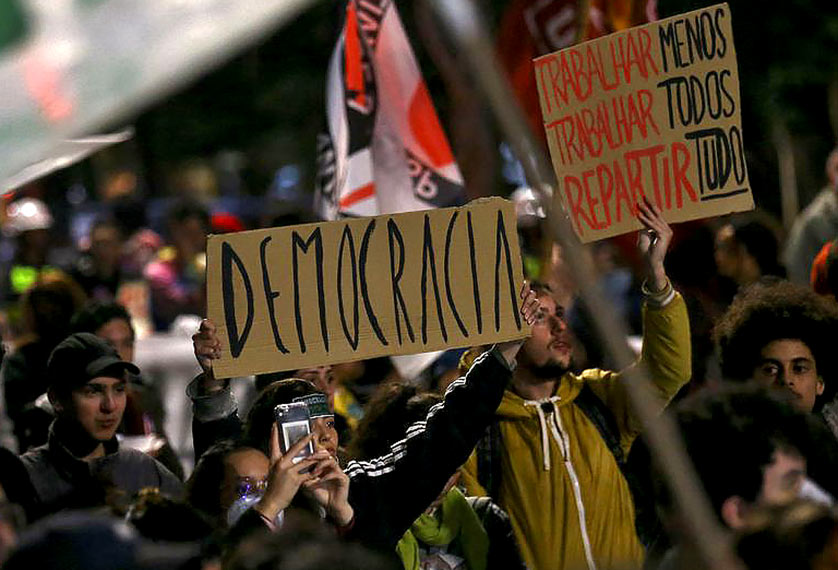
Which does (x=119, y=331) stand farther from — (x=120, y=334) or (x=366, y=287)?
(x=366, y=287)

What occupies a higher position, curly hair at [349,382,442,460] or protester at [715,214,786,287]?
protester at [715,214,786,287]

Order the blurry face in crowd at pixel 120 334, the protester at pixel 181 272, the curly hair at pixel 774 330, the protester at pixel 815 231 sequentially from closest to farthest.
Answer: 1. the curly hair at pixel 774 330
2. the blurry face in crowd at pixel 120 334
3. the protester at pixel 815 231
4. the protester at pixel 181 272

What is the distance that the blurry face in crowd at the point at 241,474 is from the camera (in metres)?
5.67

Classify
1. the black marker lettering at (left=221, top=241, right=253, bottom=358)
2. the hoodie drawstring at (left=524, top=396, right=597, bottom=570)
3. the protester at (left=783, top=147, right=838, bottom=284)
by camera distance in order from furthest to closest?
the protester at (left=783, top=147, right=838, bottom=284) < the hoodie drawstring at (left=524, top=396, right=597, bottom=570) < the black marker lettering at (left=221, top=241, right=253, bottom=358)

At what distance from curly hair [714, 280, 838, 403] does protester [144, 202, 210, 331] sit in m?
6.30

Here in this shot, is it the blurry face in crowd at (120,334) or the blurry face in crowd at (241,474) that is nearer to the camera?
the blurry face in crowd at (241,474)

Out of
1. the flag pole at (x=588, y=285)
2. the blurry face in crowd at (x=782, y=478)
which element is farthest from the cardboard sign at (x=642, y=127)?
the flag pole at (x=588, y=285)

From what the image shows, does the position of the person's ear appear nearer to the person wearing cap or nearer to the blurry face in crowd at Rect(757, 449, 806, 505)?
the blurry face in crowd at Rect(757, 449, 806, 505)

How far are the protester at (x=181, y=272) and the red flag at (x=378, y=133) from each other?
135 inches

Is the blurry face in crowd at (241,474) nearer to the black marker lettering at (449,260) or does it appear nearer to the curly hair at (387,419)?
the curly hair at (387,419)

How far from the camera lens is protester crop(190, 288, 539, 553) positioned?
5.55 meters

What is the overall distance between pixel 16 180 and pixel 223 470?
5.24 ft

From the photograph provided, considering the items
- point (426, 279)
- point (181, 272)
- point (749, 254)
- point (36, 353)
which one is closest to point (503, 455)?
point (426, 279)

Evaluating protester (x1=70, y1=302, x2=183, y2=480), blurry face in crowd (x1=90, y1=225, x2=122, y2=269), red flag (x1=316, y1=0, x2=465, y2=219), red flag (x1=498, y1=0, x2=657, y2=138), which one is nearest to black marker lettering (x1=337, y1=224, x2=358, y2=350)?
protester (x1=70, y1=302, x2=183, y2=480)
